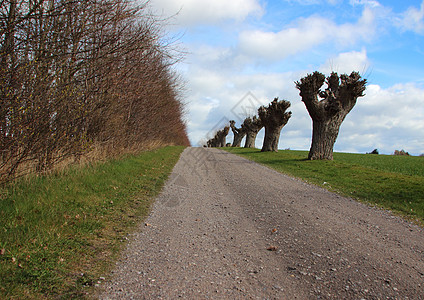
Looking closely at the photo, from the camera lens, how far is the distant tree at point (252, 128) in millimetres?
44312

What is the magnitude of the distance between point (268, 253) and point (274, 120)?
27656 mm

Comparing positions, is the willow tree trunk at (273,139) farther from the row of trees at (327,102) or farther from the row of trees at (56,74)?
the row of trees at (56,74)

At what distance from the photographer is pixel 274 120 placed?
3136 cm

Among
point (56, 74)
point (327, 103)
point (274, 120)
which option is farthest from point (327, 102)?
point (56, 74)

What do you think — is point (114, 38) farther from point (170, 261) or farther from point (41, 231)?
point (170, 261)

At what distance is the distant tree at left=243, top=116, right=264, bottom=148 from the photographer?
4431cm

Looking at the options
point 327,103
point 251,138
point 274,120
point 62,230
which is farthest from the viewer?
point 251,138

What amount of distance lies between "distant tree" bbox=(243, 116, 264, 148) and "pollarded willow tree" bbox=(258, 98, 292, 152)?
35.0 feet

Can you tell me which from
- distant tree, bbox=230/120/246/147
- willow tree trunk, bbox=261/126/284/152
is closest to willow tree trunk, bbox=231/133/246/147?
distant tree, bbox=230/120/246/147

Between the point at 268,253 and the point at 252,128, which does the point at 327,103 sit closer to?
the point at 268,253

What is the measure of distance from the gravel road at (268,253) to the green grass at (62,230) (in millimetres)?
374

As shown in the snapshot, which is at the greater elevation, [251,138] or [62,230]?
[251,138]

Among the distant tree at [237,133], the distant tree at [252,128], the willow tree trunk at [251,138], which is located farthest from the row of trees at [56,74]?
the distant tree at [237,133]

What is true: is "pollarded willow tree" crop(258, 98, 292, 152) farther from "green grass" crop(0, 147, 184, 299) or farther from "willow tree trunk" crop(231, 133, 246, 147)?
"willow tree trunk" crop(231, 133, 246, 147)
